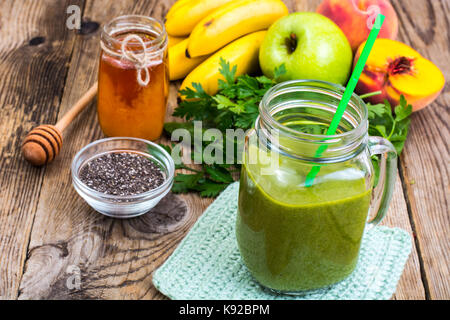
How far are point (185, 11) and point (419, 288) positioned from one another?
855mm

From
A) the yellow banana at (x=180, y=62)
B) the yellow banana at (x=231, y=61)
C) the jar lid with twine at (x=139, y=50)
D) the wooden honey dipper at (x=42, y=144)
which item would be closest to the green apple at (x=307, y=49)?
the yellow banana at (x=231, y=61)

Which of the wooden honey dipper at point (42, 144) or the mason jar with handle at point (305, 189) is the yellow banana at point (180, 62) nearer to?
the wooden honey dipper at point (42, 144)

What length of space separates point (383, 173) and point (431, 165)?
0.38 m

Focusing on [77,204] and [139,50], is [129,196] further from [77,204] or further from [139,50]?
[139,50]

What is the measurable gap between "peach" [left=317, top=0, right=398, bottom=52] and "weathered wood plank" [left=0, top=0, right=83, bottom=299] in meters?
0.68

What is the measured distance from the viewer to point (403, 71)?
4.42 feet

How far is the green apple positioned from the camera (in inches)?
51.8

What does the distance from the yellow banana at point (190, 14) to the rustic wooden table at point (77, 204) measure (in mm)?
177

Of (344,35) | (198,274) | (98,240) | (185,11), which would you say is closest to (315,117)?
(198,274)

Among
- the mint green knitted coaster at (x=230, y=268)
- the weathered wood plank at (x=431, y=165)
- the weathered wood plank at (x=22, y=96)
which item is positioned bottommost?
the weathered wood plank at (x=431, y=165)

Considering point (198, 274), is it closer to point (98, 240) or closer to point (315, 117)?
point (98, 240)

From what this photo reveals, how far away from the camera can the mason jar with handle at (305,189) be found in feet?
2.67

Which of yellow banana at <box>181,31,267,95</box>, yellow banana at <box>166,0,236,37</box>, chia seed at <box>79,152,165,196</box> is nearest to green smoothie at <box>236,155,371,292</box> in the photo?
chia seed at <box>79,152,165,196</box>

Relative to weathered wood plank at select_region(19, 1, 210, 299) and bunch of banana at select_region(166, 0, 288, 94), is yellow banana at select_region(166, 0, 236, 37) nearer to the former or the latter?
bunch of banana at select_region(166, 0, 288, 94)
